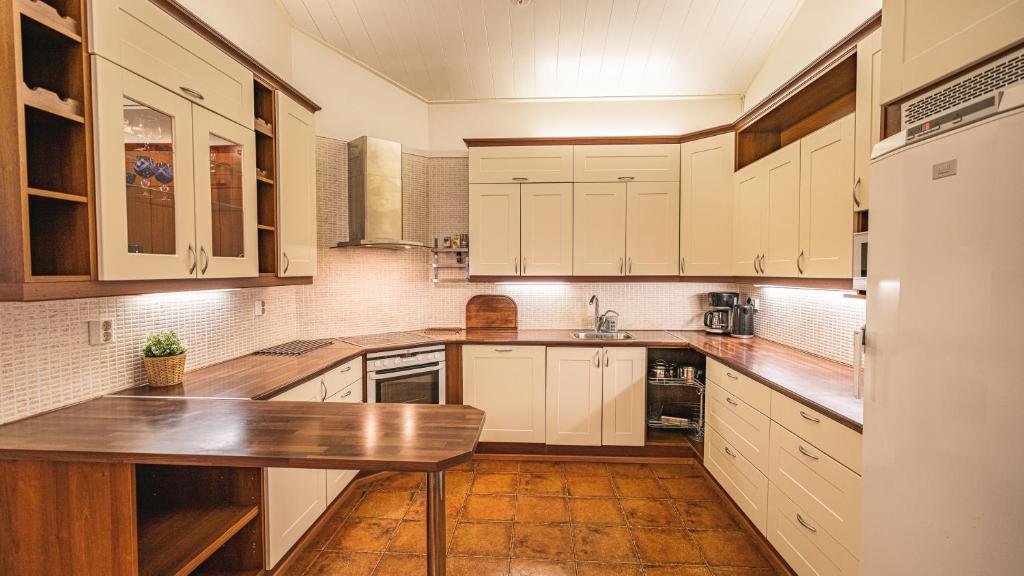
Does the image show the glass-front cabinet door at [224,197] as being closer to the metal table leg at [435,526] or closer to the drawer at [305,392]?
the drawer at [305,392]

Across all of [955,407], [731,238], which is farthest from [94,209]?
[731,238]

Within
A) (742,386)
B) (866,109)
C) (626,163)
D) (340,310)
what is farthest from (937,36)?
(340,310)

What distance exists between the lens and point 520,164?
3.47 meters

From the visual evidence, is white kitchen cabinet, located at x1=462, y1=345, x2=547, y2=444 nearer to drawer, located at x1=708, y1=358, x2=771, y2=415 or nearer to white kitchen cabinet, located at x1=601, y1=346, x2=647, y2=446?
white kitchen cabinet, located at x1=601, y1=346, x2=647, y2=446

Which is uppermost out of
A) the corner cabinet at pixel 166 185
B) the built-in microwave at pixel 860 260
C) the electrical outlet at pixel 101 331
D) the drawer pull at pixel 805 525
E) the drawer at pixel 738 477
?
the corner cabinet at pixel 166 185

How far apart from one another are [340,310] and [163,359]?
4.85ft

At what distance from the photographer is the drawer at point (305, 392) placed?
1995 mm

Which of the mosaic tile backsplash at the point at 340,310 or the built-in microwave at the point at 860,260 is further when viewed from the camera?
the built-in microwave at the point at 860,260

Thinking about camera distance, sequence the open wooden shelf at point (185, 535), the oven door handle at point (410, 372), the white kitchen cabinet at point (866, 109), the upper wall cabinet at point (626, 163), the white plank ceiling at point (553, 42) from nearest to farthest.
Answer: the open wooden shelf at point (185, 535)
the white kitchen cabinet at point (866, 109)
the white plank ceiling at point (553, 42)
the oven door handle at point (410, 372)
the upper wall cabinet at point (626, 163)

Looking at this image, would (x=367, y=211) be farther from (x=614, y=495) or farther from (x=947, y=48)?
(x=947, y=48)

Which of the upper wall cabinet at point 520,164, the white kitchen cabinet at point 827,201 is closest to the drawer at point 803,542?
the white kitchen cabinet at point 827,201

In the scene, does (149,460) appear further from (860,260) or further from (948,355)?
(860,260)

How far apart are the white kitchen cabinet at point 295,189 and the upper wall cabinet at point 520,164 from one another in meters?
1.26

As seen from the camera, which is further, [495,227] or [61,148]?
[495,227]
